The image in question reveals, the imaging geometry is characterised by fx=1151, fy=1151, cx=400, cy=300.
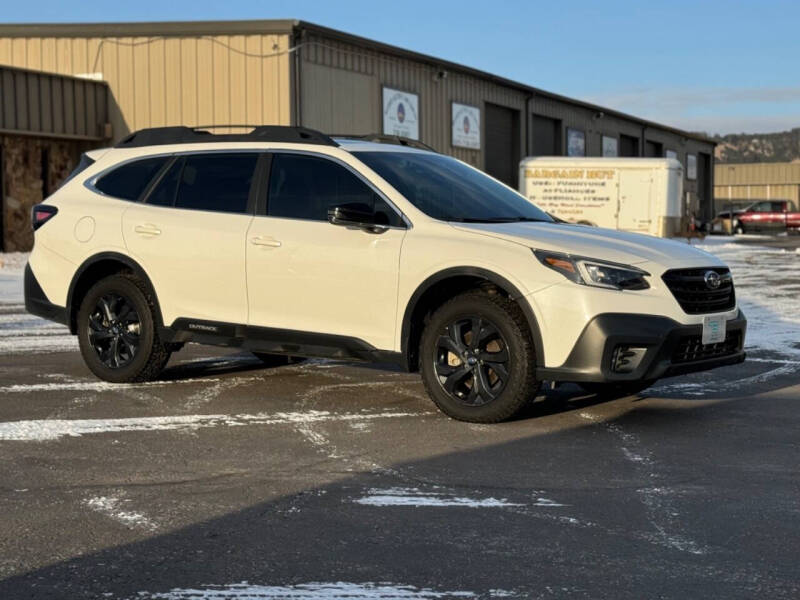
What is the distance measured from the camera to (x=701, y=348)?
23.6ft

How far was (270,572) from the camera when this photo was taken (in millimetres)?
4219

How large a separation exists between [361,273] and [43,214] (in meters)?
3.05

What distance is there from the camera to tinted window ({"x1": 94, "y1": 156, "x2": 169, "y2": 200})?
8758mm

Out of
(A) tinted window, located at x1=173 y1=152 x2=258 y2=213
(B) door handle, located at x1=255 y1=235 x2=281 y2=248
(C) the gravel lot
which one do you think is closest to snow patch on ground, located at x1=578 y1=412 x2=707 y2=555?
(C) the gravel lot

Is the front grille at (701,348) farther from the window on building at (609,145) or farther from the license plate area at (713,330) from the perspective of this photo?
the window on building at (609,145)

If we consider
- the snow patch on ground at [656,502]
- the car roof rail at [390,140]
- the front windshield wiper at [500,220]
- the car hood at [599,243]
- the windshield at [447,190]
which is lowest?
the snow patch on ground at [656,502]

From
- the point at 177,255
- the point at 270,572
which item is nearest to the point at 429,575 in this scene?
the point at 270,572

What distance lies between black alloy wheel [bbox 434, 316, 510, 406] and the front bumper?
0.93 ft

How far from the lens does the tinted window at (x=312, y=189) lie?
7.74 meters

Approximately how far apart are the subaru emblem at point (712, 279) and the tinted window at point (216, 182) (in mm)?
3194

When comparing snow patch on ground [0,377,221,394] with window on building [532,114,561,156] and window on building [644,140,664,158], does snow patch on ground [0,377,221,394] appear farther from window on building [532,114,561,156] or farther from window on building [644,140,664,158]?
window on building [644,140,664,158]

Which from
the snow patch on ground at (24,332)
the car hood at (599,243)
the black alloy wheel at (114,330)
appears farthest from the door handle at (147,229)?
the snow patch on ground at (24,332)

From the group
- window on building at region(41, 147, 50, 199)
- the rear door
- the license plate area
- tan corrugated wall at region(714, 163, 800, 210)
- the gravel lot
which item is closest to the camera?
the gravel lot

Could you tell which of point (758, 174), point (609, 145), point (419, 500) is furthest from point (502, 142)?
point (758, 174)
